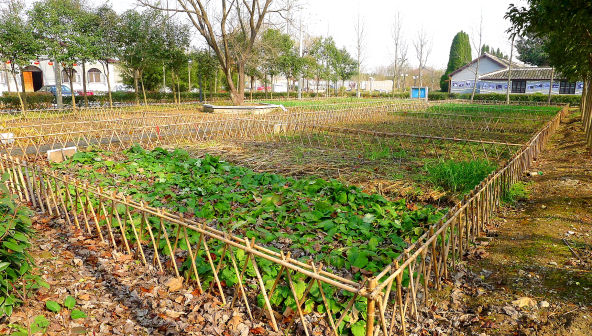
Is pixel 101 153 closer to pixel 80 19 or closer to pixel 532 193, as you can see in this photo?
pixel 532 193

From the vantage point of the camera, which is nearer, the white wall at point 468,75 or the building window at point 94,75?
the building window at point 94,75

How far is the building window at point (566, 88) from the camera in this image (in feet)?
135

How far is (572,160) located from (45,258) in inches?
423

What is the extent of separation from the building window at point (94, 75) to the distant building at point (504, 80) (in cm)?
4404

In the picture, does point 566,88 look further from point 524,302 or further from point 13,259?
point 13,259

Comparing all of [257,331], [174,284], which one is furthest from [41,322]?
[257,331]

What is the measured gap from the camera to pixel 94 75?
4550 centimetres

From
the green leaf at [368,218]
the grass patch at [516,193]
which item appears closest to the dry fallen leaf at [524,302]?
the green leaf at [368,218]

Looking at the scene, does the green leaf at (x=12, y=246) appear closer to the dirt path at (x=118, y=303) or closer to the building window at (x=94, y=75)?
the dirt path at (x=118, y=303)

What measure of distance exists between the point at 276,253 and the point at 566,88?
49364 millimetres

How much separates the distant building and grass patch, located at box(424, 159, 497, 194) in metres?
37.8

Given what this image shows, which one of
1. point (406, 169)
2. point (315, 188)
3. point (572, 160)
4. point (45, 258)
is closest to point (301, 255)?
point (315, 188)

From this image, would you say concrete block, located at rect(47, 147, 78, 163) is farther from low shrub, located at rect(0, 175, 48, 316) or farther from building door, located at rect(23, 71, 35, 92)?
building door, located at rect(23, 71, 35, 92)

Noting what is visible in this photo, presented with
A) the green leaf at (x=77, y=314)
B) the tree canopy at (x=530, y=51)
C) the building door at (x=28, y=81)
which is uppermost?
the tree canopy at (x=530, y=51)
